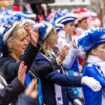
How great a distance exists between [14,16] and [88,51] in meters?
0.98

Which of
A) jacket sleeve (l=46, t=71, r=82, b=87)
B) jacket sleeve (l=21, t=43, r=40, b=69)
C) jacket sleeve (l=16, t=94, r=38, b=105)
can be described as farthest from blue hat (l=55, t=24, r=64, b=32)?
jacket sleeve (l=16, t=94, r=38, b=105)

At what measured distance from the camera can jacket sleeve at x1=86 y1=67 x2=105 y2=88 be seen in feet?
14.5

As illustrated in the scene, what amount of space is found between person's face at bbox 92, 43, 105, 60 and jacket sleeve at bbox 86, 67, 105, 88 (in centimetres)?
23

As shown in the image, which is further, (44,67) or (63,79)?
(63,79)

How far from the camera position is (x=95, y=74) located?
14.7ft

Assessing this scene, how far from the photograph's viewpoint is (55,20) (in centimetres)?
686

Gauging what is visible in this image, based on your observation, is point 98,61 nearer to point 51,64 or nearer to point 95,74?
point 95,74

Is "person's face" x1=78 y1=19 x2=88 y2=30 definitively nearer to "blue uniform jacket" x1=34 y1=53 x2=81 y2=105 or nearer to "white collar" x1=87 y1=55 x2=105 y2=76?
"white collar" x1=87 y1=55 x2=105 y2=76

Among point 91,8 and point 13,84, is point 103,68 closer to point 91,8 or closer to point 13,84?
point 13,84

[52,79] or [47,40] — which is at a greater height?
[47,40]

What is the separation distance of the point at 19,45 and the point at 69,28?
2.34 meters

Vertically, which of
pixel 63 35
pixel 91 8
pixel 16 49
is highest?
pixel 16 49

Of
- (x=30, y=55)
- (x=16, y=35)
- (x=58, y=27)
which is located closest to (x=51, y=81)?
(x=16, y=35)

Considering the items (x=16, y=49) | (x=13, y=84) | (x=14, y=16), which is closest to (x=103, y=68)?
(x=16, y=49)
